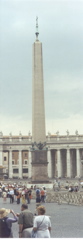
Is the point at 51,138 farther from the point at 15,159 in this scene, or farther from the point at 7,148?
the point at 15,159

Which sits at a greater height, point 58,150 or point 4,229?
point 58,150

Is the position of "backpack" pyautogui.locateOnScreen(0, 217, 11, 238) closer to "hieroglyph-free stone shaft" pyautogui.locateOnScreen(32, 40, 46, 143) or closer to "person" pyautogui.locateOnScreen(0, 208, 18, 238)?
"person" pyautogui.locateOnScreen(0, 208, 18, 238)

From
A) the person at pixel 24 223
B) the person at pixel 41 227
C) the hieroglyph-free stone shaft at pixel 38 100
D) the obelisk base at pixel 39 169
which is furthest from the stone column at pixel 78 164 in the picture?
the person at pixel 41 227

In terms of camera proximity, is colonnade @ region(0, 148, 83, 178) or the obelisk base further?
colonnade @ region(0, 148, 83, 178)

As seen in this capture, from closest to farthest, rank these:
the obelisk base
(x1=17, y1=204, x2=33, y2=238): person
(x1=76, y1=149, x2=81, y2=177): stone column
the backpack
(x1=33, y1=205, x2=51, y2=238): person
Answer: (x1=33, y1=205, x2=51, y2=238): person, the backpack, (x1=17, y1=204, x2=33, y2=238): person, the obelisk base, (x1=76, y1=149, x2=81, y2=177): stone column

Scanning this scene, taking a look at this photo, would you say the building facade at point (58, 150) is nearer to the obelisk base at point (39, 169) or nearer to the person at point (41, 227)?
the obelisk base at point (39, 169)

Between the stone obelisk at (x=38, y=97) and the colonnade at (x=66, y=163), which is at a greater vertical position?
the stone obelisk at (x=38, y=97)

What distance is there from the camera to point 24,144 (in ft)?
263

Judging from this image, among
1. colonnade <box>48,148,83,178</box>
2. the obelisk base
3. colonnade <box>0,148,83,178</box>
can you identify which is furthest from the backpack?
colonnade <box>0,148,83,178</box>

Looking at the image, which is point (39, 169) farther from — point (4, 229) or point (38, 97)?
point (4, 229)

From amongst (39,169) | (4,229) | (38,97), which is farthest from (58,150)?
(4,229)

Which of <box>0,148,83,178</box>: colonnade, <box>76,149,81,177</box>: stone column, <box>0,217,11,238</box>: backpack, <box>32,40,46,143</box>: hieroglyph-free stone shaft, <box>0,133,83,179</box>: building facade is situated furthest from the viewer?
<box>0,133,83,179</box>: building facade

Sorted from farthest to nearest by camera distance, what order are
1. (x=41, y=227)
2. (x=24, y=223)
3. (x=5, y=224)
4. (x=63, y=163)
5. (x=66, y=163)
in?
(x=63, y=163), (x=66, y=163), (x=24, y=223), (x=5, y=224), (x=41, y=227)

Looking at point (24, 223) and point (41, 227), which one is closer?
point (41, 227)
